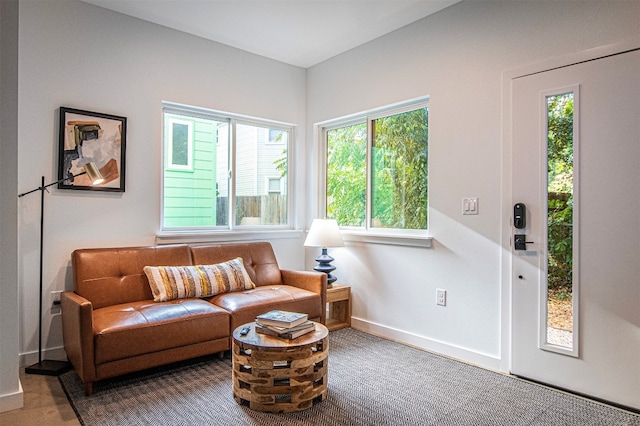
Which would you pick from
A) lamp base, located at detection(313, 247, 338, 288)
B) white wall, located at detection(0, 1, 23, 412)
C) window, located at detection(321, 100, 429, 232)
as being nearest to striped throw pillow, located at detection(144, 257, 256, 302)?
lamp base, located at detection(313, 247, 338, 288)

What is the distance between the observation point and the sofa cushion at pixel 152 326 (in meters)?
2.39

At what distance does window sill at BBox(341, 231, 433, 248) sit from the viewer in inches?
129

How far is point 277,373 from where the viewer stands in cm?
216

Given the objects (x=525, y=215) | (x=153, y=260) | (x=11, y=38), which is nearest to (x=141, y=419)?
(x=153, y=260)

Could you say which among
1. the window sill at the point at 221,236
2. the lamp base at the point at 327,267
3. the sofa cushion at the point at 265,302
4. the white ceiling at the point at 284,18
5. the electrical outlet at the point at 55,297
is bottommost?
the sofa cushion at the point at 265,302

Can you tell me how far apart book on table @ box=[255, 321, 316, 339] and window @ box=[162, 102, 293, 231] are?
1.76 meters

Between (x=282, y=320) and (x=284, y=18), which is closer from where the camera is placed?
(x=282, y=320)

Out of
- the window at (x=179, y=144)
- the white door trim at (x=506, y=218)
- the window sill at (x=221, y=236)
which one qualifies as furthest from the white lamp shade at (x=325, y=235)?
the white door trim at (x=506, y=218)

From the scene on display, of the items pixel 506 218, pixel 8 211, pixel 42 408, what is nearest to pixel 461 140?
pixel 506 218

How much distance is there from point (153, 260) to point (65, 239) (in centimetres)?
65

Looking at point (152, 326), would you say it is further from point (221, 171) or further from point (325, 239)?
point (221, 171)

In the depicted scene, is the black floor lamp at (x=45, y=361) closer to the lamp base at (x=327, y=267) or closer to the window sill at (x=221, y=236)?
the window sill at (x=221, y=236)

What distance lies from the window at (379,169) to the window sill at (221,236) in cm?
57

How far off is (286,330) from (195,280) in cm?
120
